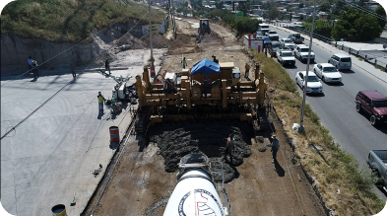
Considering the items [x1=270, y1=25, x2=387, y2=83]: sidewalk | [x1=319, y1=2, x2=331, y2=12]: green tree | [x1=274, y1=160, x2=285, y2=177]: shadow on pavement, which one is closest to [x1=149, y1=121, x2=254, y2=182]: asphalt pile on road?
[x1=274, y1=160, x2=285, y2=177]: shadow on pavement

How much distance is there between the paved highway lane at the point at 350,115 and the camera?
50.0 feet

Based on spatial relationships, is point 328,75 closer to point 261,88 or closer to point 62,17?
point 261,88

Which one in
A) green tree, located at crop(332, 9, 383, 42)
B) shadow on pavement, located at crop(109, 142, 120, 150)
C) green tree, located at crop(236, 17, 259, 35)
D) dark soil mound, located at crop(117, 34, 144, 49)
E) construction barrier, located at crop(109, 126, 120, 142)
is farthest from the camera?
green tree, located at crop(236, 17, 259, 35)

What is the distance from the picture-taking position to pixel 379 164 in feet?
39.3

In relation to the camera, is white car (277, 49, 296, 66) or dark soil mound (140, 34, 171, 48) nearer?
white car (277, 49, 296, 66)

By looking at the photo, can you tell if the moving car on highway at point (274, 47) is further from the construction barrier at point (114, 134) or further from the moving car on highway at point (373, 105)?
the construction barrier at point (114, 134)

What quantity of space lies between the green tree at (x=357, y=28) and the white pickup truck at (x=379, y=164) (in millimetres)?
34324

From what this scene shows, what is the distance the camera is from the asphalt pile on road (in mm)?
12359

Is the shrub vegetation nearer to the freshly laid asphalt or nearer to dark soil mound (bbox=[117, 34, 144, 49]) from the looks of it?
the freshly laid asphalt

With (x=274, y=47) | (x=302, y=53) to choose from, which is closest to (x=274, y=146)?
(x=302, y=53)

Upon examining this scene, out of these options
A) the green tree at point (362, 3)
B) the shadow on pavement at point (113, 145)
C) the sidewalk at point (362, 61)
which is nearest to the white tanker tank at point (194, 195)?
the shadow on pavement at point (113, 145)

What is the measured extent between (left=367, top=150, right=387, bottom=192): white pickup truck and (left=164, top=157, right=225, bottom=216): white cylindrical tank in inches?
340

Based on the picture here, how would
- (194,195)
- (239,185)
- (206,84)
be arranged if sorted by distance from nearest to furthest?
(194,195) → (239,185) → (206,84)

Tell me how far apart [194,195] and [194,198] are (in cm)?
12
